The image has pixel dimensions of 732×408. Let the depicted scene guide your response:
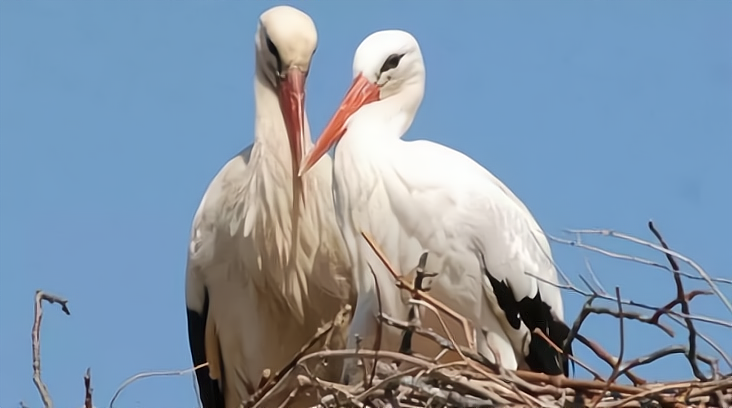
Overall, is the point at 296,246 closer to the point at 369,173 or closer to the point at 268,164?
the point at 268,164

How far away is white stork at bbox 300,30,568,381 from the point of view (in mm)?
4117

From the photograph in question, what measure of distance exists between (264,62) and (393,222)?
0.78 metres

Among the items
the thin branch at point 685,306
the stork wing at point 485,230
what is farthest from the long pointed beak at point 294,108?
the thin branch at point 685,306

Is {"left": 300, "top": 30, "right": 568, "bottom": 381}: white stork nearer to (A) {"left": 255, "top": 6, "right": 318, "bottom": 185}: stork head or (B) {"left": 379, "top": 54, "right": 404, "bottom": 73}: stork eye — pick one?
(B) {"left": 379, "top": 54, "right": 404, "bottom": 73}: stork eye

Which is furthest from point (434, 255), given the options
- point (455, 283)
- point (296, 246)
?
point (296, 246)

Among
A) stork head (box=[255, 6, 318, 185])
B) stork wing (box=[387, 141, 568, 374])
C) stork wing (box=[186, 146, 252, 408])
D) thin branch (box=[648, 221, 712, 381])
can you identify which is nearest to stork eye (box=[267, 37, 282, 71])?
stork head (box=[255, 6, 318, 185])

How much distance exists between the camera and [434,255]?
13.5 ft

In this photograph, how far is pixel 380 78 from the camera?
4.41 meters

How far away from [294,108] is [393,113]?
1.00ft

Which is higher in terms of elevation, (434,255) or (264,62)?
(264,62)

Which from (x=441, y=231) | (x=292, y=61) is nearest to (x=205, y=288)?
(x=292, y=61)

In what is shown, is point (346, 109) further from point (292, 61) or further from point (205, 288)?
point (205, 288)

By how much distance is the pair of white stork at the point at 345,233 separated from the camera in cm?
414

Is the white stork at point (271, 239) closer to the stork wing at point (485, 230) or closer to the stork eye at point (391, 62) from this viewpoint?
the stork eye at point (391, 62)
